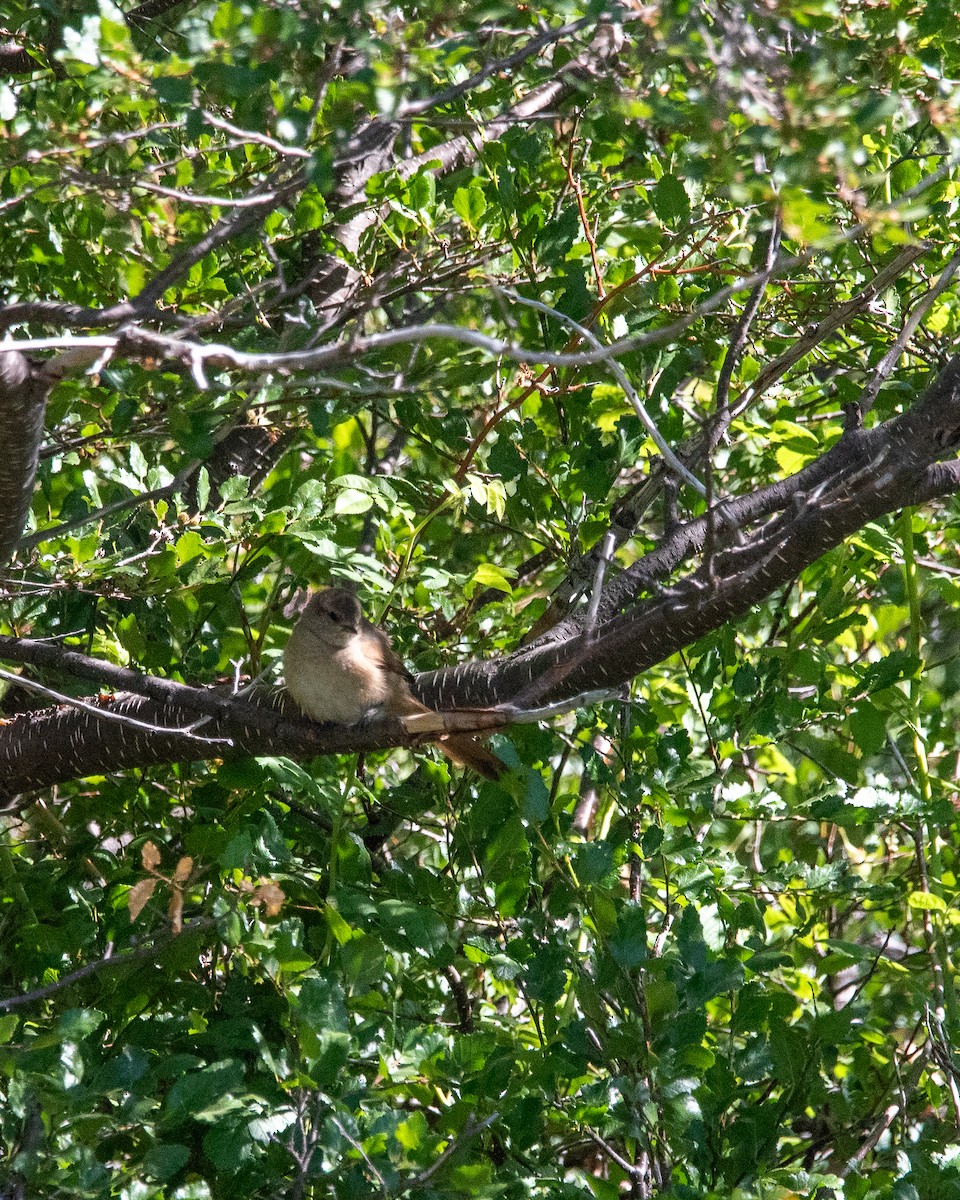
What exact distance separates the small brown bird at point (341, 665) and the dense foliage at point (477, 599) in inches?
4.9

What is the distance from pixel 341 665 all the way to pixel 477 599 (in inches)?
24.0

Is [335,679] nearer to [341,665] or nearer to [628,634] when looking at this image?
[341,665]

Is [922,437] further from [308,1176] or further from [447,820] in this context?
[308,1176]

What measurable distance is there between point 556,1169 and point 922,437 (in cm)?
185

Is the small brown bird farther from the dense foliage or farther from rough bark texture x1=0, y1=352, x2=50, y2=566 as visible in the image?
rough bark texture x1=0, y1=352, x2=50, y2=566

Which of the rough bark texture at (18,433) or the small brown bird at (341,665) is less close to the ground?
the rough bark texture at (18,433)

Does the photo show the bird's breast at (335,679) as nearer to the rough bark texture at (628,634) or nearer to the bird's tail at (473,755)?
the bird's tail at (473,755)

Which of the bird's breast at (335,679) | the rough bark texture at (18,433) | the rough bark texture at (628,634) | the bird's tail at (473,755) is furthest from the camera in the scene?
the bird's breast at (335,679)

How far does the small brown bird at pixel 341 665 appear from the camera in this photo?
14.5 ft

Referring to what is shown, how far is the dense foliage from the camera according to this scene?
2.64 m

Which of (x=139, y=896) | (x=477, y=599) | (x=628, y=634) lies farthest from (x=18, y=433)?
(x=477, y=599)

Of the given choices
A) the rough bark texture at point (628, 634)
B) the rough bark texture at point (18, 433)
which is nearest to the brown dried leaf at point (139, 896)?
the rough bark texture at point (628, 634)

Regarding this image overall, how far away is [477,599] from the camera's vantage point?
4367mm

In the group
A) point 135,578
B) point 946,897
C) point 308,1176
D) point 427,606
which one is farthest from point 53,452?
point 946,897
